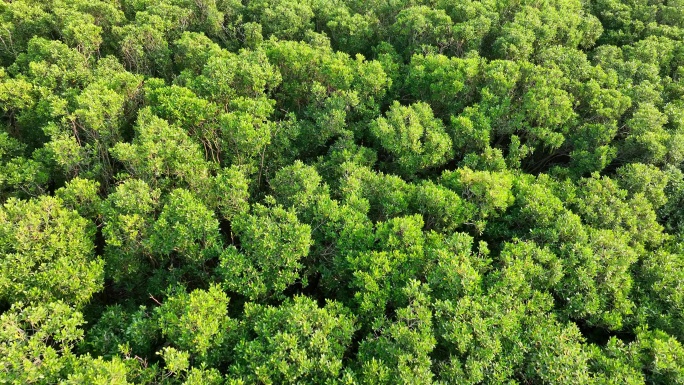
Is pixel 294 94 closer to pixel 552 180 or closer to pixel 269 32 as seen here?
pixel 269 32

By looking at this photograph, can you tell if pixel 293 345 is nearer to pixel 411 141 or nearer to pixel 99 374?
pixel 99 374

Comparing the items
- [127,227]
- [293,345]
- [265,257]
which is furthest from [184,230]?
[293,345]

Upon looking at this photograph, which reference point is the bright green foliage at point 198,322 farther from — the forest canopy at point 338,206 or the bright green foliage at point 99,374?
the bright green foliage at point 99,374

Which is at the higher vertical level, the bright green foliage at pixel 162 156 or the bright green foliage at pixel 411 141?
the bright green foliage at pixel 162 156

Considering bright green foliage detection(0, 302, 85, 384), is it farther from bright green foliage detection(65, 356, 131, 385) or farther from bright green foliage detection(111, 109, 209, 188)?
bright green foliage detection(111, 109, 209, 188)

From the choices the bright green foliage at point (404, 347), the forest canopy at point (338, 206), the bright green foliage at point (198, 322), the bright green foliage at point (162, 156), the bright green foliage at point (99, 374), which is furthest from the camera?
the bright green foliage at point (162, 156)

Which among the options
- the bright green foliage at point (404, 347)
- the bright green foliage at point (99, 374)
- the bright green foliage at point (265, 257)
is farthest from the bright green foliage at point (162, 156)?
the bright green foliage at point (404, 347)
